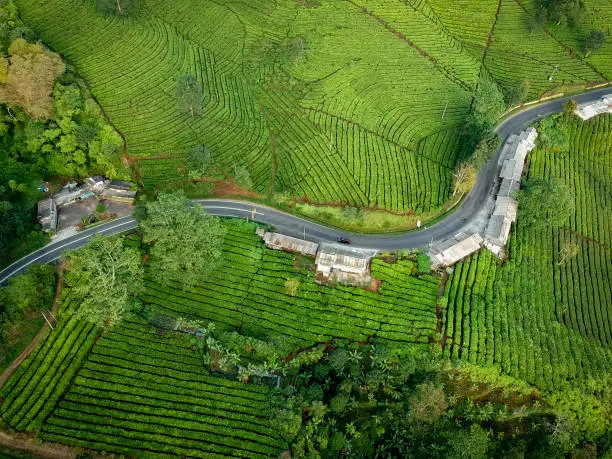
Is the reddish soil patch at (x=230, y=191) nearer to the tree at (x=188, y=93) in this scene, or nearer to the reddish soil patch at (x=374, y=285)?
the tree at (x=188, y=93)

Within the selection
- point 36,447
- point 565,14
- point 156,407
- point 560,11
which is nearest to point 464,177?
point 156,407

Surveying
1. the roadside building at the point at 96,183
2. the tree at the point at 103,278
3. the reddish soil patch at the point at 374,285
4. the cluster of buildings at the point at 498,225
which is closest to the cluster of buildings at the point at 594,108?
the cluster of buildings at the point at 498,225

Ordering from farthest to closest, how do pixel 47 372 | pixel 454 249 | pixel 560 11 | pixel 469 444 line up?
pixel 560 11, pixel 454 249, pixel 469 444, pixel 47 372

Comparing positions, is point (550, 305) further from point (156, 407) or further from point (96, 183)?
point (96, 183)

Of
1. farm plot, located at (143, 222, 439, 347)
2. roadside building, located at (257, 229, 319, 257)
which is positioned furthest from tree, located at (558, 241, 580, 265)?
roadside building, located at (257, 229, 319, 257)

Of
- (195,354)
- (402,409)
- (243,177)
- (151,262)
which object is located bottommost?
(195,354)
